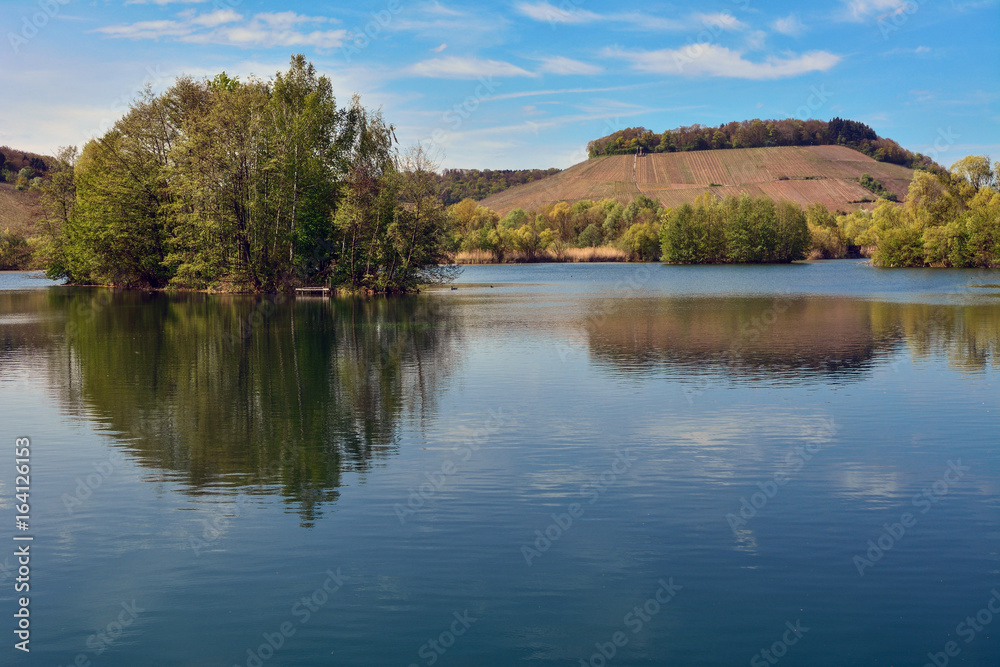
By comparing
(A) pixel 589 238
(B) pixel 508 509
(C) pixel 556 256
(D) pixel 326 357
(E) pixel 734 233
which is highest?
(A) pixel 589 238

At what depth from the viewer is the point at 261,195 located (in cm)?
7312

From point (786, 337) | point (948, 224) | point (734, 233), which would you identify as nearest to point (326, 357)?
point (786, 337)

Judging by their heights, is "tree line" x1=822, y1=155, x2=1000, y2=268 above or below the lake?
above

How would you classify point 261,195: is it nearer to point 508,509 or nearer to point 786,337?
point 786,337

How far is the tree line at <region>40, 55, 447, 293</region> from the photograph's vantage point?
70500mm

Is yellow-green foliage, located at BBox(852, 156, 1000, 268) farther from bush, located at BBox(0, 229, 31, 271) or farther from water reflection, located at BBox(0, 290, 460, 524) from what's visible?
bush, located at BBox(0, 229, 31, 271)

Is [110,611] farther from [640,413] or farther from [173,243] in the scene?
[173,243]

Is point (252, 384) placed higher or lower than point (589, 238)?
lower

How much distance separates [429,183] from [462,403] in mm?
50369

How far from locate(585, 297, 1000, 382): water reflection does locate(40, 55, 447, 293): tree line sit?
24164 millimetres

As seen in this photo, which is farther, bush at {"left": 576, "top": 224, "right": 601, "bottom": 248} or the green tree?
bush at {"left": 576, "top": 224, "right": 601, "bottom": 248}

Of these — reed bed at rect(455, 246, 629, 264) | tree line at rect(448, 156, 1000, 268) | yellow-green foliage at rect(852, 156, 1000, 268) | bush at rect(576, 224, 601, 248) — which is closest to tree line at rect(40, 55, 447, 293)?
tree line at rect(448, 156, 1000, 268)

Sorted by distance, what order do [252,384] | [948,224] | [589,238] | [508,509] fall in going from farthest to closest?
1. [589,238]
2. [948,224]
3. [252,384]
4. [508,509]

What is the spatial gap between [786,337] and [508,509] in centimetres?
2773
